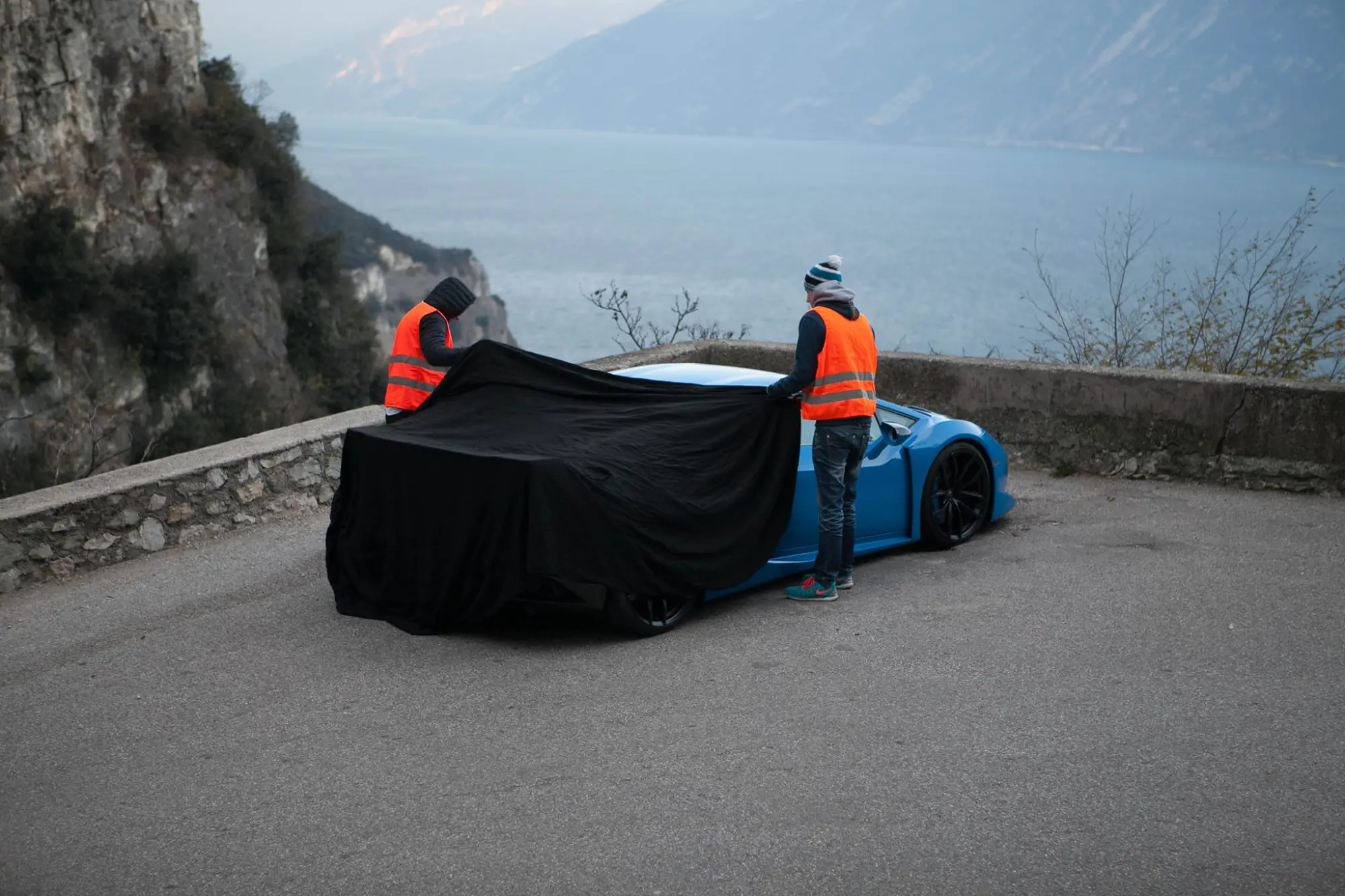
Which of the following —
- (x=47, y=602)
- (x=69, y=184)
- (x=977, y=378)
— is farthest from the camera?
(x=69, y=184)

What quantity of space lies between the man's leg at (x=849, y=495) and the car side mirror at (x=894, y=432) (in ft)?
0.80

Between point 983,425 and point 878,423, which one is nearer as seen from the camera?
point 878,423

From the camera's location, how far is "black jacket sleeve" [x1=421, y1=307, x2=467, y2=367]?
26.1 feet

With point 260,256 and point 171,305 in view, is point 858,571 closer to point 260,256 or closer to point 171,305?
point 171,305

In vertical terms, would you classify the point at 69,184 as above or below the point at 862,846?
above

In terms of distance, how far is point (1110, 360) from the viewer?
15000mm

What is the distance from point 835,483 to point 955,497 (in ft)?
5.28

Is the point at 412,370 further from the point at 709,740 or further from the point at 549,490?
the point at 709,740

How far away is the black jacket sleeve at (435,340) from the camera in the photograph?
7969 millimetres

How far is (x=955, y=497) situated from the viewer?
8.61 meters

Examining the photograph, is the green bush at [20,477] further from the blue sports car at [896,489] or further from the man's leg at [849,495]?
the man's leg at [849,495]

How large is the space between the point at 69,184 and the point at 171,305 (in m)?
6.00

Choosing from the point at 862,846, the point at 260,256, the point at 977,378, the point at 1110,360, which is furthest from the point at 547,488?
the point at 260,256

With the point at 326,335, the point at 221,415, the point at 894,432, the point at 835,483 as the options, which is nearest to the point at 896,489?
the point at 894,432
